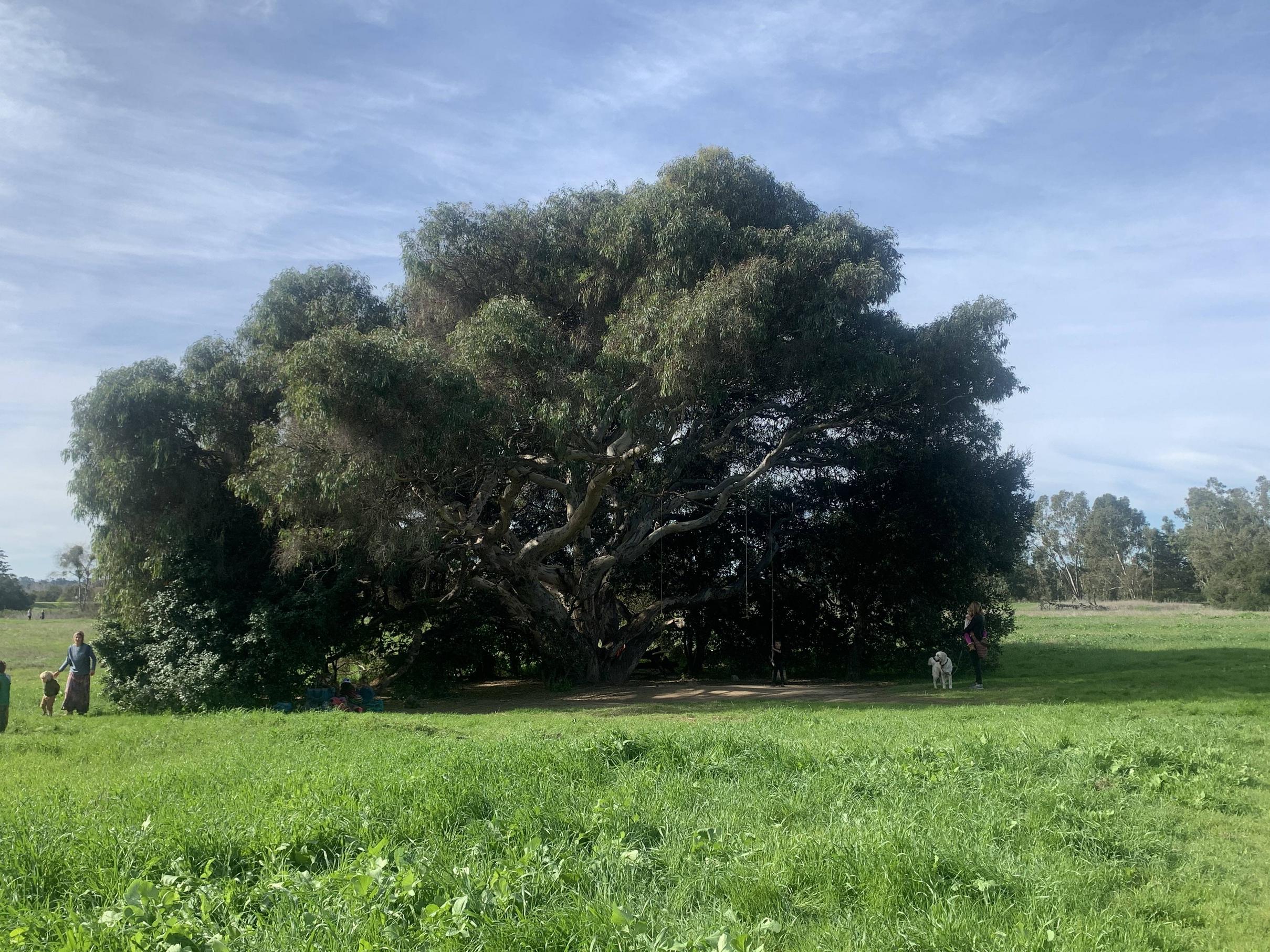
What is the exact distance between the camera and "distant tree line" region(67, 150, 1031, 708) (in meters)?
16.5

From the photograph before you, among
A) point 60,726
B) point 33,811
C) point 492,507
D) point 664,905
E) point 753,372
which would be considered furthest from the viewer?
point 492,507

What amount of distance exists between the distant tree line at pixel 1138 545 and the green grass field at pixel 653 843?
259 ft

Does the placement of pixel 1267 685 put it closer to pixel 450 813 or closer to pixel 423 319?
pixel 450 813

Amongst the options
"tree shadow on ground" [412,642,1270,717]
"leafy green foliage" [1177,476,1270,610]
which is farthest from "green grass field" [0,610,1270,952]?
"leafy green foliage" [1177,476,1270,610]

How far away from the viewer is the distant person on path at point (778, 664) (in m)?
23.0

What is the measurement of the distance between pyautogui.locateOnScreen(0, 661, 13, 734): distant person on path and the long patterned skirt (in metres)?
2.25

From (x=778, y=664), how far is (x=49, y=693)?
1595 centimetres

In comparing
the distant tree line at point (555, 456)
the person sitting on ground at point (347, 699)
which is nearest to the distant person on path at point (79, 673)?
the distant tree line at point (555, 456)

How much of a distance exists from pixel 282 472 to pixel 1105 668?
18391 mm

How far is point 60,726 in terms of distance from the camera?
44.7 ft

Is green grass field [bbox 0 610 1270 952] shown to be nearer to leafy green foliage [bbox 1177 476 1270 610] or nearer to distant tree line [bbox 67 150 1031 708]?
distant tree line [bbox 67 150 1031 708]

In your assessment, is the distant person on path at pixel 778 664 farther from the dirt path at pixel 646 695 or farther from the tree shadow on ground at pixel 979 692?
the tree shadow on ground at pixel 979 692

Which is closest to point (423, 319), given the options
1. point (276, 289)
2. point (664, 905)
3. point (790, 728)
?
point (276, 289)

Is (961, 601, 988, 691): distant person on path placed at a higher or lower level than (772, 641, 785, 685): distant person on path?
higher
